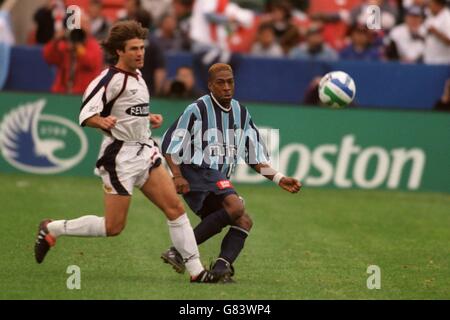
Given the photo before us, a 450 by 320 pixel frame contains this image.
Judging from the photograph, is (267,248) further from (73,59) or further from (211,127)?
(73,59)

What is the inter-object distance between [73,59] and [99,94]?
8.84 m

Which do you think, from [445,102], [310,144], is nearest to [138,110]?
[310,144]

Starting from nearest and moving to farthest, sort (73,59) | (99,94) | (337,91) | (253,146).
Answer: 1. (99,94)
2. (253,146)
3. (337,91)
4. (73,59)

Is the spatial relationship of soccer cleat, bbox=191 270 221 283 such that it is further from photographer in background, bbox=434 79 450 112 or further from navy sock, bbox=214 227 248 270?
photographer in background, bbox=434 79 450 112

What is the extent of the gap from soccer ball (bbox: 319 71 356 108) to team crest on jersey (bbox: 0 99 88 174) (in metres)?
5.69

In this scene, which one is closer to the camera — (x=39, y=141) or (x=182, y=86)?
(x=39, y=141)

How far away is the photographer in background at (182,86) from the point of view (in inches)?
735

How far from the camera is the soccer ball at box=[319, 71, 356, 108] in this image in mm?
13242

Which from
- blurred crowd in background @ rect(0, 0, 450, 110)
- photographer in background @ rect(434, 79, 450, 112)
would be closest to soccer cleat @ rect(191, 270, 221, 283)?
blurred crowd in background @ rect(0, 0, 450, 110)

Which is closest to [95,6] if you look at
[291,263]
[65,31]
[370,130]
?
[65,31]

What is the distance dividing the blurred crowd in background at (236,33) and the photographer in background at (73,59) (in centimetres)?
1

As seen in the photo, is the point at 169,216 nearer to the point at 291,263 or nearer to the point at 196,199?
the point at 196,199

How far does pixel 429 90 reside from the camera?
66.9 ft

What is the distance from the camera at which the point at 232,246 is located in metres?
10.5
